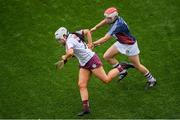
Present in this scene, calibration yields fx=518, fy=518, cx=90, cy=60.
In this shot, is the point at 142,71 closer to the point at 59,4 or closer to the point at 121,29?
the point at 121,29

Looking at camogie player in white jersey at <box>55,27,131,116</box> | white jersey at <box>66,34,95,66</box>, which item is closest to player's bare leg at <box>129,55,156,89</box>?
camogie player in white jersey at <box>55,27,131,116</box>

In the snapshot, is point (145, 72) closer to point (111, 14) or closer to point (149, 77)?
point (149, 77)

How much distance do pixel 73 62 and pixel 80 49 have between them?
2433 mm

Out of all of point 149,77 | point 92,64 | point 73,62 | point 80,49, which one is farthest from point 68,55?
point 73,62

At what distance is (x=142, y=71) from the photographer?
38.8 feet

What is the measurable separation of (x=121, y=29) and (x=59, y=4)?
4520 mm

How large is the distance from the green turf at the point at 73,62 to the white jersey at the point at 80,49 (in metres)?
1.16

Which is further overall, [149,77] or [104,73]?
[149,77]

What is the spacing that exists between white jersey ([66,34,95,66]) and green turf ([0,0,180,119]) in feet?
3.80

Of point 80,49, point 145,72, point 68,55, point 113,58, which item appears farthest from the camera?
point 113,58

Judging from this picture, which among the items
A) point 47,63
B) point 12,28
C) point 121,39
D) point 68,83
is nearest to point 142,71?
point 121,39

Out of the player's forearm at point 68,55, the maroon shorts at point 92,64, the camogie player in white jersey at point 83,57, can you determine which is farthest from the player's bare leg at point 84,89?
the player's forearm at point 68,55

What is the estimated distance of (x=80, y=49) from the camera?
10773 mm

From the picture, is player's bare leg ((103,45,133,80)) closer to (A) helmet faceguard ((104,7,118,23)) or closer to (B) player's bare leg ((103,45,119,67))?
(B) player's bare leg ((103,45,119,67))
